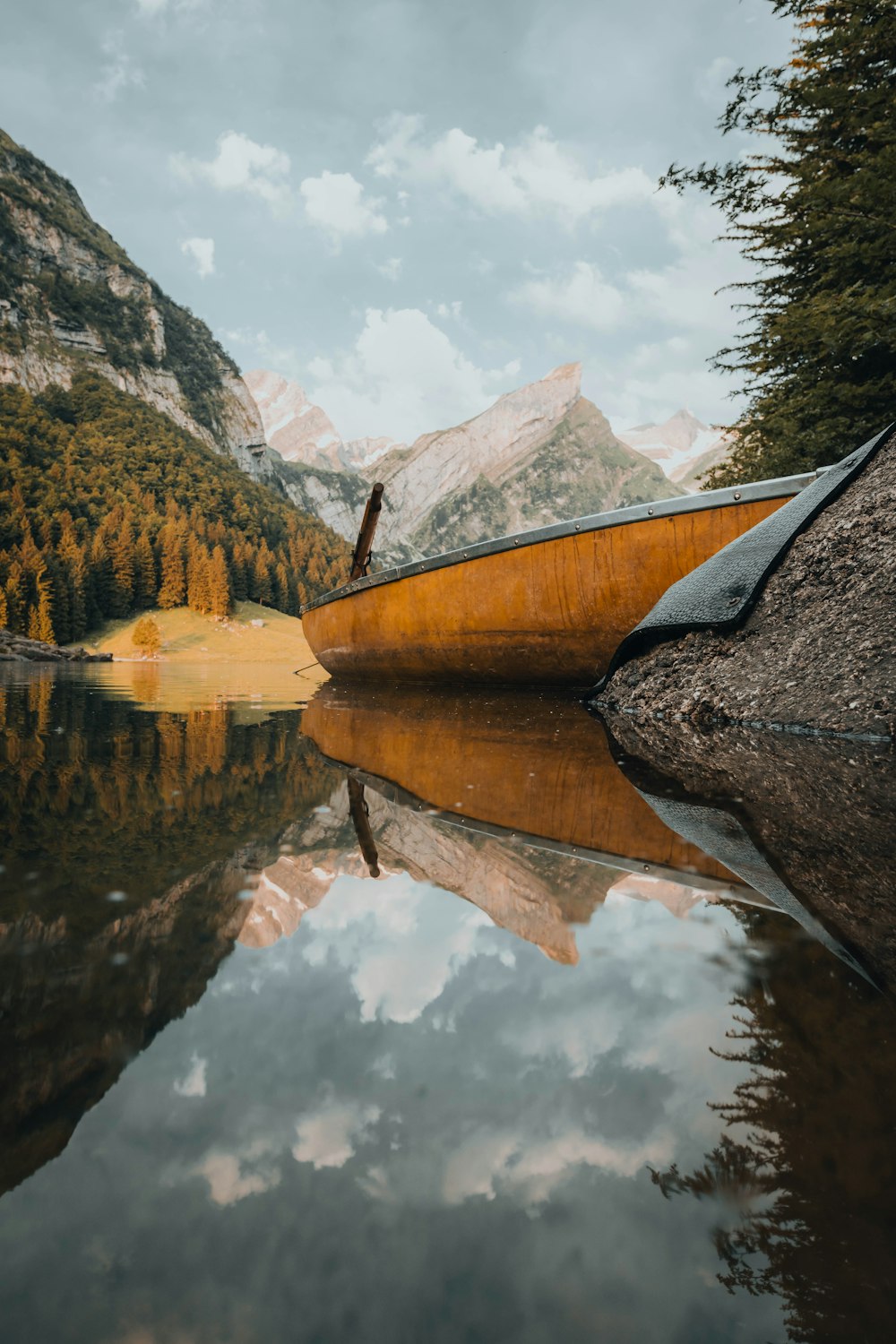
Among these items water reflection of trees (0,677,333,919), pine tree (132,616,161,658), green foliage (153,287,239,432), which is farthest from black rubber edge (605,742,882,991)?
green foliage (153,287,239,432)

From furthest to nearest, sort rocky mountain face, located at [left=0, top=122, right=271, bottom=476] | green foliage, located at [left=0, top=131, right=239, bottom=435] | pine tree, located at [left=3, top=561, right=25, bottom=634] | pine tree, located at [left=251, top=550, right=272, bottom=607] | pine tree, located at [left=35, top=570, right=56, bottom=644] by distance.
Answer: green foliage, located at [left=0, top=131, right=239, bottom=435], rocky mountain face, located at [left=0, top=122, right=271, bottom=476], pine tree, located at [left=251, top=550, right=272, bottom=607], pine tree, located at [left=35, top=570, right=56, bottom=644], pine tree, located at [left=3, top=561, right=25, bottom=634]

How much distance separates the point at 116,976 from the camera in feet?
2.60

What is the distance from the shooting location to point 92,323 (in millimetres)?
105250

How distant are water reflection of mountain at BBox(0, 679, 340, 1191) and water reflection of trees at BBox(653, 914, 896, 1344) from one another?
1.63 feet

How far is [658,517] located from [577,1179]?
4181mm

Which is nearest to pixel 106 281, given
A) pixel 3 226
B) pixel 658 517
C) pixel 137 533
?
pixel 3 226

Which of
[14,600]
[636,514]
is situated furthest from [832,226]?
[14,600]

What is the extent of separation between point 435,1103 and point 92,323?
423ft

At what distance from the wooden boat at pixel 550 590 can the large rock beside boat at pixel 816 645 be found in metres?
0.72

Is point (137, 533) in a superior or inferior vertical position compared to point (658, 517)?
superior

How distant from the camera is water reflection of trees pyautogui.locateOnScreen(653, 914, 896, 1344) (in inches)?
15.1

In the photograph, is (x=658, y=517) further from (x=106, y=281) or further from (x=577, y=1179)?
(x=106, y=281)

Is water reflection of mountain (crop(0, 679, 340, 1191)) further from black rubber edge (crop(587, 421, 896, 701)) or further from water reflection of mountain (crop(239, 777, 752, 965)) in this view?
black rubber edge (crop(587, 421, 896, 701))

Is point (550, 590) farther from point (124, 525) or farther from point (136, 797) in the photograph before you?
point (124, 525)
